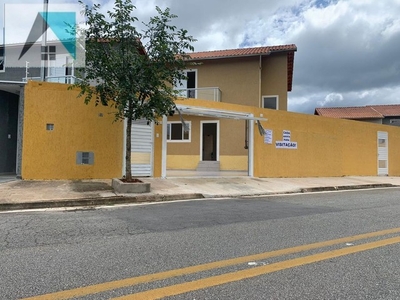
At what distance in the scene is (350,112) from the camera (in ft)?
138

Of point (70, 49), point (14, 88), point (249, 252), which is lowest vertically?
point (249, 252)

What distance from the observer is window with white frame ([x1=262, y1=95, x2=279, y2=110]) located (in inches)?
827

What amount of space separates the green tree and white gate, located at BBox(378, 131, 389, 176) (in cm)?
1690

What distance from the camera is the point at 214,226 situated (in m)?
6.22

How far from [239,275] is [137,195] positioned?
6.16m

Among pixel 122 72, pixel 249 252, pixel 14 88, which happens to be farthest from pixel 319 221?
pixel 14 88

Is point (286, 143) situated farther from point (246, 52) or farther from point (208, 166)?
point (246, 52)

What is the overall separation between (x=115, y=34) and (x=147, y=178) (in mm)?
5684

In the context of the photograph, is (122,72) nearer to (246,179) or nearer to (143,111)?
(143,111)

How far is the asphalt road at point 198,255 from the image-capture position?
3.39m

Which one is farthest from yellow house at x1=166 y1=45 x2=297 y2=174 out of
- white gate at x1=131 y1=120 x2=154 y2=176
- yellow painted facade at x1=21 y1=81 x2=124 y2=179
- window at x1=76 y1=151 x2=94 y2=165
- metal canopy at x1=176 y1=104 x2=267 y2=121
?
window at x1=76 y1=151 x2=94 y2=165

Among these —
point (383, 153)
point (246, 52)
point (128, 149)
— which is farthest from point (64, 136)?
point (383, 153)

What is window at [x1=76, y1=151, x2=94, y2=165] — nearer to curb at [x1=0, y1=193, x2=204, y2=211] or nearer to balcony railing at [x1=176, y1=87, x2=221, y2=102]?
curb at [x1=0, y1=193, x2=204, y2=211]

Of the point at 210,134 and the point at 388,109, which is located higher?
the point at 388,109
